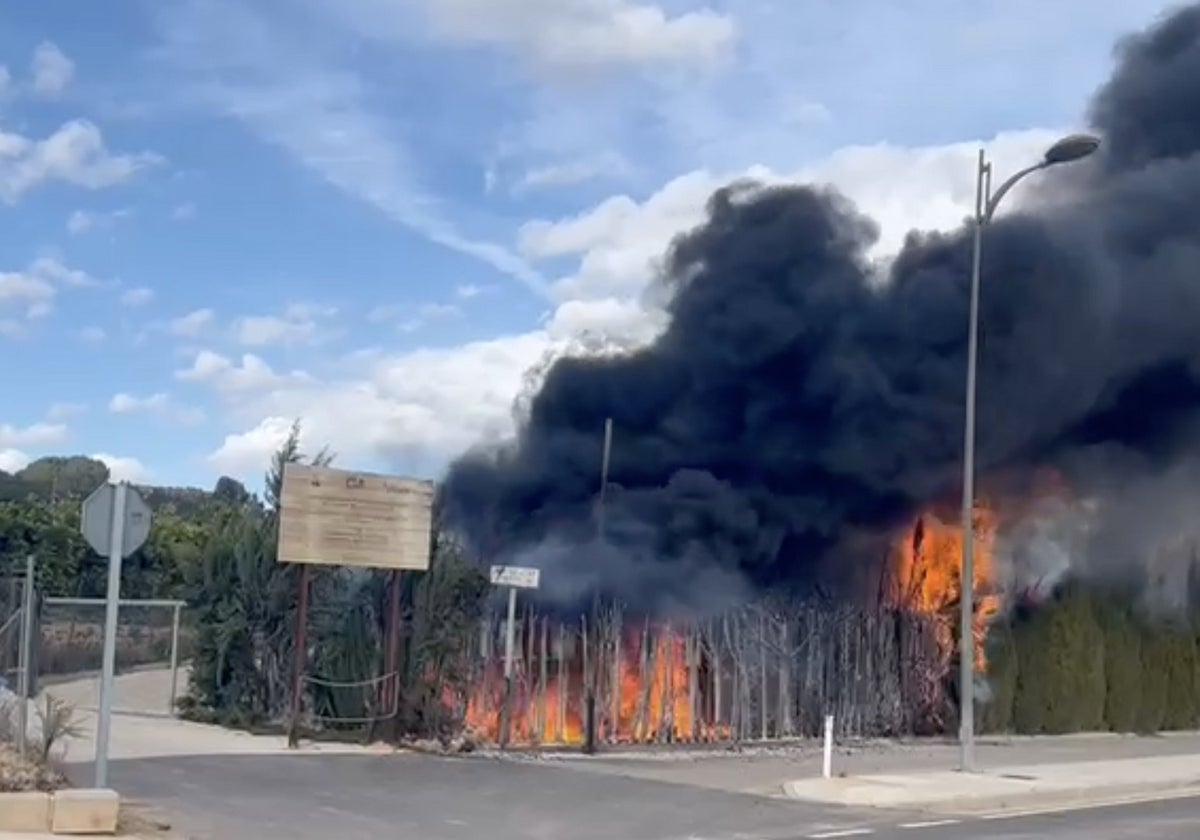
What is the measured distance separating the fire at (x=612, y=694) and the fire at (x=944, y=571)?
6015mm

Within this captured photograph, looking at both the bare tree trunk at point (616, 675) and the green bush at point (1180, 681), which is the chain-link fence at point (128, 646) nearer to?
the bare tree trunk at point (616, 675)

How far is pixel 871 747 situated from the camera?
2416 centimetres

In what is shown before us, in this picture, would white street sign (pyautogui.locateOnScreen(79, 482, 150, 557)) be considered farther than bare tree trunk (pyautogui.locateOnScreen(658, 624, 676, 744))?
No

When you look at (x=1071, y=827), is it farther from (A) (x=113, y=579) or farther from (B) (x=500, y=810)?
(A) (x=113, y=579)

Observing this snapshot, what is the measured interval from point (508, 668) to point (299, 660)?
2.81 m

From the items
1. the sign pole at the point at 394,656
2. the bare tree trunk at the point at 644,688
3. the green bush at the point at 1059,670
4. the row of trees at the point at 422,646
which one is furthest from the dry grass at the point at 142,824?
the green bush at the point at 1059,670

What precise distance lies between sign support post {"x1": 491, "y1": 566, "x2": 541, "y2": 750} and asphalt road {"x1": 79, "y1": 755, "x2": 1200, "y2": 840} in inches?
89.4

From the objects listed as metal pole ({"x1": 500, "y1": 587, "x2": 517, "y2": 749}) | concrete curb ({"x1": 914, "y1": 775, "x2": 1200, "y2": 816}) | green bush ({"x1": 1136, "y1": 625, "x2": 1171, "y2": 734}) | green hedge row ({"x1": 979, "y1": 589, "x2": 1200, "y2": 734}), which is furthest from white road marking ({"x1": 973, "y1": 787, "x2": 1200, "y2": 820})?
green bush ({"x1": 1136, "y1": 625, "x2": 1171, "y2": 734})

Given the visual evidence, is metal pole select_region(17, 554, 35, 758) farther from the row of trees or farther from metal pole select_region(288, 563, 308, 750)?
the row of trees

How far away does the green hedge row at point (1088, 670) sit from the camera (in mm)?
28438

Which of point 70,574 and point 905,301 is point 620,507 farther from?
point 70,574

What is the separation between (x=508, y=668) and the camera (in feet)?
68.3

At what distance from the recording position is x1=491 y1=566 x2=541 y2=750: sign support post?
20.1 metres

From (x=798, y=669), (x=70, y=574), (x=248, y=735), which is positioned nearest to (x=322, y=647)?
(x=248, y=735)
